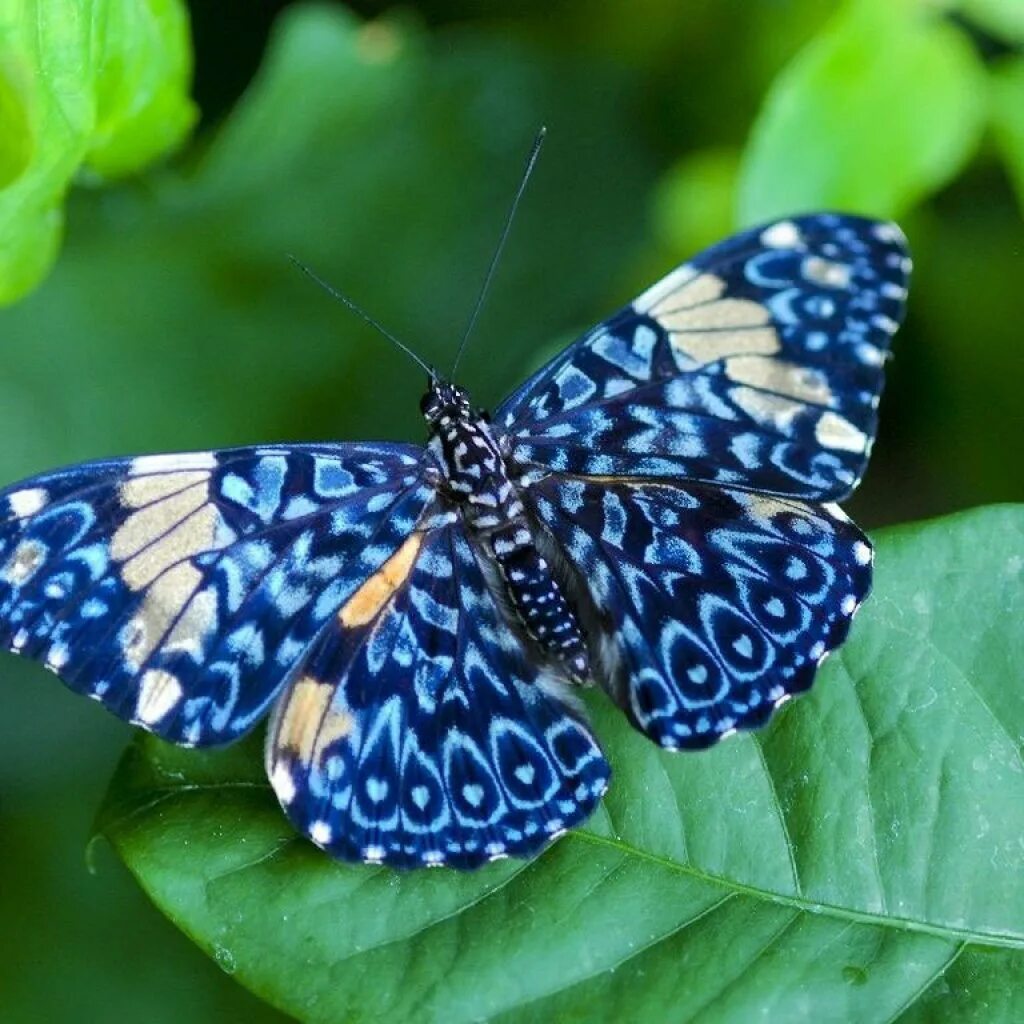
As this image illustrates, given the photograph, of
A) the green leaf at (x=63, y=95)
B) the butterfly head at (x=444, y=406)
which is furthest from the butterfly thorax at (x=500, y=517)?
the green leaf at (x=63, y=95)

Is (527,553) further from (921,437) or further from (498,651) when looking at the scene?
(921,437)

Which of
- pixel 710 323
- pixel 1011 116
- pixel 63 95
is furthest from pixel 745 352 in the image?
pixel 63 95

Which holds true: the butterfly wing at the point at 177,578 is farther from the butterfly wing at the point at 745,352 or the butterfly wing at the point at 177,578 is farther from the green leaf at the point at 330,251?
the green leaf at the point at 330,251

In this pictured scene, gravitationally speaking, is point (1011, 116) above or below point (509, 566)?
above

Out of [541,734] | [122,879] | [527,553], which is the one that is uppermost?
[527,553]

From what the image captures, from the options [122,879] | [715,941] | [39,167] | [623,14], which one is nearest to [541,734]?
[715,941]

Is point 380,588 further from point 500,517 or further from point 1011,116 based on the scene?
point 1011,116

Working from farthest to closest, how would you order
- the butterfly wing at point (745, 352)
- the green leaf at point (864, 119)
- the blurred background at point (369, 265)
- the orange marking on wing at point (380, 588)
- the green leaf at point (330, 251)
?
1. the green leaf at point (330, 251)
2. the blurred background at point (369, 265)
3. the green leaf at point (864, 119)
4. the butterfly wing at point (745, 352)
5. the orange marking on wing at point (380, 588)
